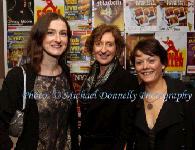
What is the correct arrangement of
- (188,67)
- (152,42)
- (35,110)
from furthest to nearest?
(188,67), (152,42), (35,110)

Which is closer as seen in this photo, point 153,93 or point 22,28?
point 153,93

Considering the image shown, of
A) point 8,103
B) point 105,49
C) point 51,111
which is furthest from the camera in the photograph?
point 105,49

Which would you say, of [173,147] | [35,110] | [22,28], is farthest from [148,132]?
[22,28]

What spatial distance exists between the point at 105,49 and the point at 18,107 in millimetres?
650

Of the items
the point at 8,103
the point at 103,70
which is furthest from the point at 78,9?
the point at 8,103

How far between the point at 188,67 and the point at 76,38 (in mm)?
919

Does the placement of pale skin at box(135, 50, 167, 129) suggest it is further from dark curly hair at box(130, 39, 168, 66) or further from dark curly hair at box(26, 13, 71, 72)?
dark curly hair at box(26, 13, 71, 72)

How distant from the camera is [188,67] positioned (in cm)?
253

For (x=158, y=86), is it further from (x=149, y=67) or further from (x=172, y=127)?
(x=172, y=127)

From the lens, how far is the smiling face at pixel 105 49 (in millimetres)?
1993

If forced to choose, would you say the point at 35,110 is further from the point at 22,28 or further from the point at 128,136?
the point at 22,28

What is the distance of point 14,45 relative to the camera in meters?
2.59

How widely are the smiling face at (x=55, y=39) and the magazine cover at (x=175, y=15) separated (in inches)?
39.8

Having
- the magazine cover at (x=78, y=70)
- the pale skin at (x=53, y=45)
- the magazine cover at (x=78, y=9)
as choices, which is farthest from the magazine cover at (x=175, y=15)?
the pale skin at (x=53, y=45)
